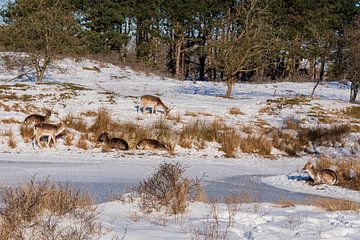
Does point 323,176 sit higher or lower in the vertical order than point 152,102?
lower

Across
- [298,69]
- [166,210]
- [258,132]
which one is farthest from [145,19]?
[166,210]

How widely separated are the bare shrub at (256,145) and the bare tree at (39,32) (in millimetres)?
16418

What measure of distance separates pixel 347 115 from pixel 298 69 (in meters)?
36.9

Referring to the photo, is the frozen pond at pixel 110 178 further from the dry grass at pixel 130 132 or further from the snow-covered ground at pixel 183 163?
the dry grass at pixel 130 132

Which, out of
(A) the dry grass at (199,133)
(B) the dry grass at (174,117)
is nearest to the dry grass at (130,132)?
(A) the dry grass at (199,133)

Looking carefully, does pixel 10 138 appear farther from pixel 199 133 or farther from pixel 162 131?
pixel 199 133

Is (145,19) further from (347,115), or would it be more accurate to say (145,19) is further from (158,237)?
(158,237)

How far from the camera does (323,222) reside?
7980 mm

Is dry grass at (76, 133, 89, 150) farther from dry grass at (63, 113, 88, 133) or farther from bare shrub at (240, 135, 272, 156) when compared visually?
bare shrub at (240, 135, 272, 156)

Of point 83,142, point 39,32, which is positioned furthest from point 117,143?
point 39,32

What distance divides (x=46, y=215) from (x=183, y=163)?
1015 cm

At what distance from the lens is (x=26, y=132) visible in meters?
19.2

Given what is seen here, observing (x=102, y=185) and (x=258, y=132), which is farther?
(x=258, y=132)

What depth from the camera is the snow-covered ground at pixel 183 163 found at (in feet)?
25.0
